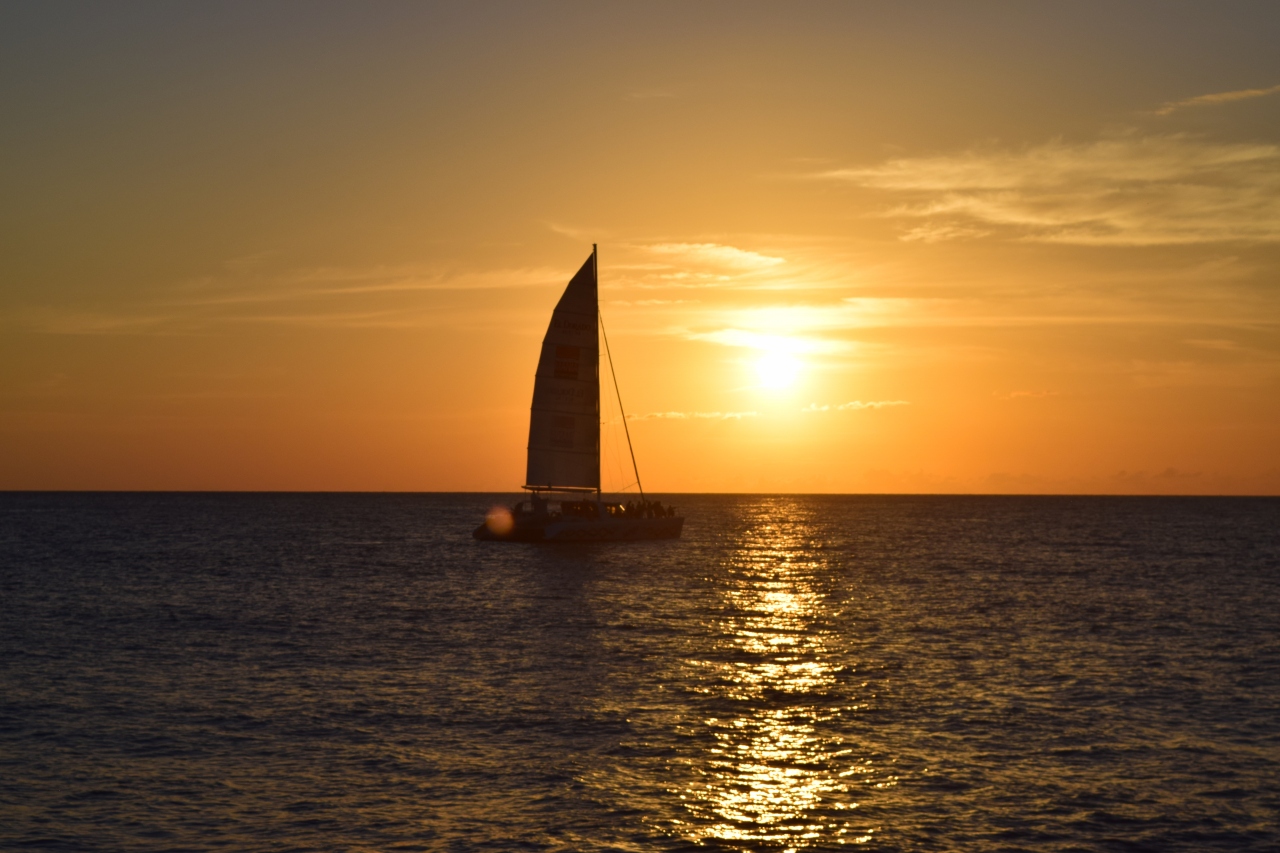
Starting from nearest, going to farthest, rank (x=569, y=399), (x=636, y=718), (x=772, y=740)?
1. (x=772, y=740)
2. (x=636, y=718)
3. (x=569, y=399)

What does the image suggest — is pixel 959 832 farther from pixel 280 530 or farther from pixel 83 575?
pixel 280 530

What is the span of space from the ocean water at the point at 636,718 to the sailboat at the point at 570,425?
91.2 feet

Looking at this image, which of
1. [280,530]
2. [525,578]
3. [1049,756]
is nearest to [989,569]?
[525,578]

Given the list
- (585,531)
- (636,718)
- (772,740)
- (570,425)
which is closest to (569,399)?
(570,425)

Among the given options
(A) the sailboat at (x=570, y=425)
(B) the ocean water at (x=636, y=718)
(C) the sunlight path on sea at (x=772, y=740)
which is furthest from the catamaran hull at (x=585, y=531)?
(C) the sunlight path on sea at (x=772, y=740)

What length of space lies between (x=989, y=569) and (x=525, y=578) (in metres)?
35.6

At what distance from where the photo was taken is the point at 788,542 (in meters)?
134

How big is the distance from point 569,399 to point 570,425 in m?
2.15

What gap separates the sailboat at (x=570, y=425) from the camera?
93.9 meters

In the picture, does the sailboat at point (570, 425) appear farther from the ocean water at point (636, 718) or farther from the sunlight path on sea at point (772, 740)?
the sunlight path on sea at point (772, 740)

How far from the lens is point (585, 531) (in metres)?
94.9

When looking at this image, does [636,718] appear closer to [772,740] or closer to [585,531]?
[772,740]

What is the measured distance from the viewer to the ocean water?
20797 millimetres

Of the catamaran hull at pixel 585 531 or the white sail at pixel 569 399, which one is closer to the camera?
the white sail at pixel 569 399
